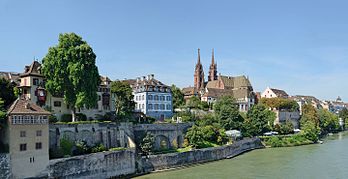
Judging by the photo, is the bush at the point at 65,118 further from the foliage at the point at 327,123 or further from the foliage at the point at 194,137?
the foliage at the point at 327,123

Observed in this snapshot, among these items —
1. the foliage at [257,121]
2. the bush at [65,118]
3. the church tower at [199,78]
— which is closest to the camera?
the bush at [65,118]

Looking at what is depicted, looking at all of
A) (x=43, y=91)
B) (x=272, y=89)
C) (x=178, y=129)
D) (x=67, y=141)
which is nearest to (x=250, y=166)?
(x=178, y=129)

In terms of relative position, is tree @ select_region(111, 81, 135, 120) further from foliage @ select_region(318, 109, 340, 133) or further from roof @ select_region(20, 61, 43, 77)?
foliage @ select_region(318, 109, 340, 133)

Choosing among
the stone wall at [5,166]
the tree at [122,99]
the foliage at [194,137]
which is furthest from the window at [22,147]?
the foliage at [194,137]

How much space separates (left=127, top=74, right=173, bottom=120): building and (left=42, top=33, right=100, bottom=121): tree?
1993cm

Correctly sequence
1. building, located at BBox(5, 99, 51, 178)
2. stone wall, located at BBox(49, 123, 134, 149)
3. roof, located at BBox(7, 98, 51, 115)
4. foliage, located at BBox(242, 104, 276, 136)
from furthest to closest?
foliage, located at BBox(242, 104, 276, 136) < stone wall, located at BBox(49, 123, 134, 149) < roof, located at BBox(7, 98, 51, 115) < building, located at BBox(5, 99, 51, 178)

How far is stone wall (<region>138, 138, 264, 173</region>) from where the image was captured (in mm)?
39094

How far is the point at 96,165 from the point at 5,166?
8.55 m

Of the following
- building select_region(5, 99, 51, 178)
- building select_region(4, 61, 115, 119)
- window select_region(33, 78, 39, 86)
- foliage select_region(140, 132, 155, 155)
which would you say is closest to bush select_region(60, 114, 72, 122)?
building select_region(4, 61, 115, 119)

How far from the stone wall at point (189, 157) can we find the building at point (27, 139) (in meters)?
11.7

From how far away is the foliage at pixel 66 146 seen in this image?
3391cm

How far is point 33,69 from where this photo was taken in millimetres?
38594

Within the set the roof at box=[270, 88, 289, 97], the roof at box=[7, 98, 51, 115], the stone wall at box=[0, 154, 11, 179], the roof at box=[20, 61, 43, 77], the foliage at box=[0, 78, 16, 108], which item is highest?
the roof at box=[20, 61, 43, 77]

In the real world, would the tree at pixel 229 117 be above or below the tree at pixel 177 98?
below
